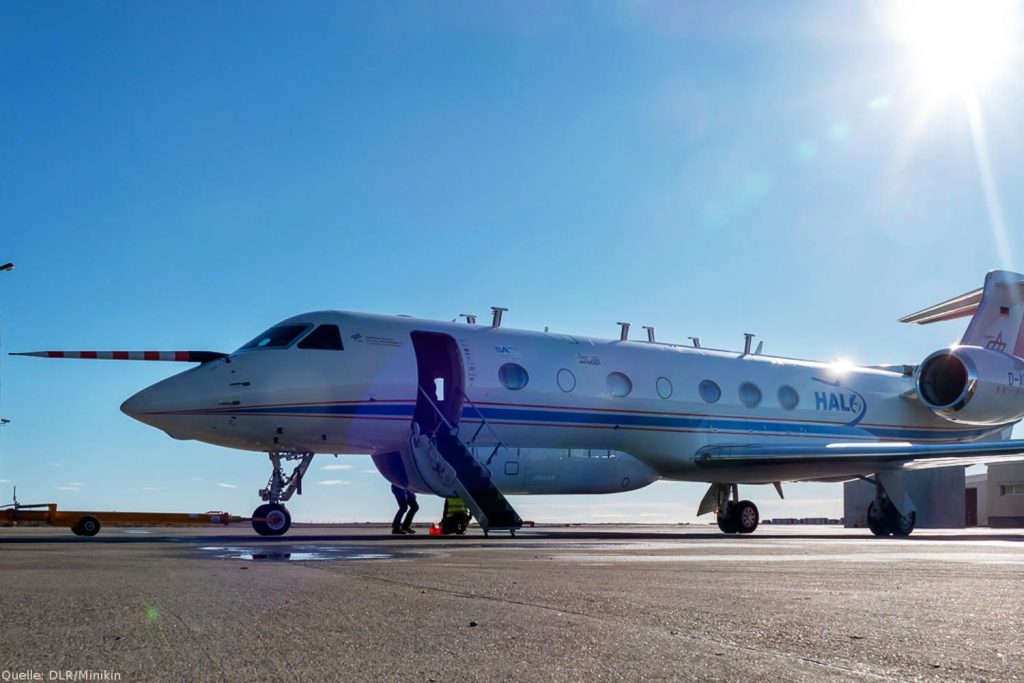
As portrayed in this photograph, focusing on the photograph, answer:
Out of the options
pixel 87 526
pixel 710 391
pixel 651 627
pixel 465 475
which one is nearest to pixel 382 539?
pixel 465 475

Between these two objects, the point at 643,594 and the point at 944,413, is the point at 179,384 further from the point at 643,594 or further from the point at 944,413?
the point at 944,413

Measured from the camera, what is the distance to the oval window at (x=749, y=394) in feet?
75.7

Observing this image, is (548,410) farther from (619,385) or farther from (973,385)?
(973,385)

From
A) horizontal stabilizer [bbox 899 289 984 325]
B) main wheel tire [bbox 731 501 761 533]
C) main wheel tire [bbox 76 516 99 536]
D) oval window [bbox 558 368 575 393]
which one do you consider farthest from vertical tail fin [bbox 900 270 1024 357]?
main wheel tire [bbox 76 516 99 536]

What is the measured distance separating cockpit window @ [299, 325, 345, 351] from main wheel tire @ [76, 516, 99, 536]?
7.81 meters

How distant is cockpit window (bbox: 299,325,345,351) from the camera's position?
1802 cm

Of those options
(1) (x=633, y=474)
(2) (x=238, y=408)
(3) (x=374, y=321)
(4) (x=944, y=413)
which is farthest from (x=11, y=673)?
(4) (x=944, y=413)

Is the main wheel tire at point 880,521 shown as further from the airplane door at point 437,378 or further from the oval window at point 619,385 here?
the airplane door at point 437,378

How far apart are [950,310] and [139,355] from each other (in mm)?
23171

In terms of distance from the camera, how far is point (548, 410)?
1953 centimetres

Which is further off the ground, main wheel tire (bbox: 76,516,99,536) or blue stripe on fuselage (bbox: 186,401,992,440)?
blue stripe on fuselage (bbox: 186,401,992,440)

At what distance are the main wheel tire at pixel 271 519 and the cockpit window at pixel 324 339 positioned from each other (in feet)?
9.23

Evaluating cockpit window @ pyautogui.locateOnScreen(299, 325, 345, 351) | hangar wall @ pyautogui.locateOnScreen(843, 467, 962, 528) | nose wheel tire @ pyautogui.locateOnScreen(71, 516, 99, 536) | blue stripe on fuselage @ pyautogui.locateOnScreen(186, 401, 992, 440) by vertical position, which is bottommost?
nose wheel tire @ pyautogui.locateOnScreen(71, 516, 99, 536)

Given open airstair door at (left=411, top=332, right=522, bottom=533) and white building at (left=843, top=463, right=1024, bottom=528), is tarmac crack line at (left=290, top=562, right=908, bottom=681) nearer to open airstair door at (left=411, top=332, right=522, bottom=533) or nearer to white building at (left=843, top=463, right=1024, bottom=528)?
open airstair door at (left=411, top=332, right=522, bottom=533)
